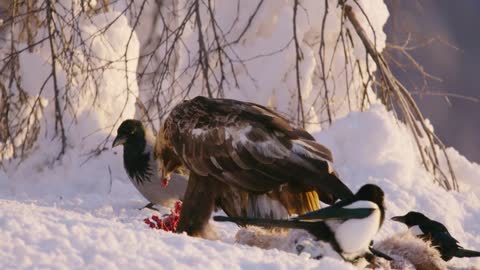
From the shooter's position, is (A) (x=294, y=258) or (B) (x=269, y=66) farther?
(B) (x=269, y=66)

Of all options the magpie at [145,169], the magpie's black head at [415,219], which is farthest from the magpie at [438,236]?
the magpie at [145,169]

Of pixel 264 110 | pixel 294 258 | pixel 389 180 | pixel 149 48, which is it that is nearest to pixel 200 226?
pixel 264 110

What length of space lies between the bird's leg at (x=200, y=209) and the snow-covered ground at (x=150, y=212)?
215mm

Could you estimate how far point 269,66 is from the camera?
320 inches

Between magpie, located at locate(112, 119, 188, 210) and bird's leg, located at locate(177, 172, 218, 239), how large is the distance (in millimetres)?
1253

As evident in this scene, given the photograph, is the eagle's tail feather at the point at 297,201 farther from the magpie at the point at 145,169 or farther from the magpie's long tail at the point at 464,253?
the magpie at the point at 145,169

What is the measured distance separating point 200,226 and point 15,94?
12.1 feet

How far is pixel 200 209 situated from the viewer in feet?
15.6

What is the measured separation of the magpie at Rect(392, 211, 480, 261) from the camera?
448 centimetres

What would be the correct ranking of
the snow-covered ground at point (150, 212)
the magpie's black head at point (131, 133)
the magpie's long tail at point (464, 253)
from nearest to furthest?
the snow-covered ground at point (150, 212)
the magpie's long tail at point (464, 253)
the magpie's black head at point (131, 133)

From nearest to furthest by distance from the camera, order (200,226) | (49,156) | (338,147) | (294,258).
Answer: (294,258)
(200,226)
(338,147)
(49,156)

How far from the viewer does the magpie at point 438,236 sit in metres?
4.48

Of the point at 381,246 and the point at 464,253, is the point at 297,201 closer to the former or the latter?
the point at 381,246

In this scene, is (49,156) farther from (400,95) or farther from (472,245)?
(472,245)
